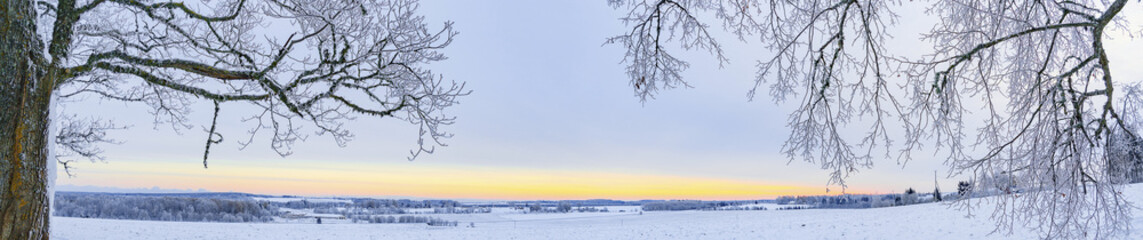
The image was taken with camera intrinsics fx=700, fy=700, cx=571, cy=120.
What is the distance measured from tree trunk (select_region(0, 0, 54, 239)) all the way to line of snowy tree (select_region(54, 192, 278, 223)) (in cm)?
4471

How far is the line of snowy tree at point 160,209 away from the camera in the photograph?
47.2m

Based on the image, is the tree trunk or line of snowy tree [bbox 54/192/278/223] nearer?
the tree trunk

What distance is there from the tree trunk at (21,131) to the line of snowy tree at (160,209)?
147ft

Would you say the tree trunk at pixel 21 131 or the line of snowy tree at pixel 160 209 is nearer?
the tree trunk at pixel 21 131

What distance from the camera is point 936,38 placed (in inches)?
225

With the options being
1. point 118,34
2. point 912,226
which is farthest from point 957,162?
point 912,226

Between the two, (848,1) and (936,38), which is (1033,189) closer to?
(936,38)

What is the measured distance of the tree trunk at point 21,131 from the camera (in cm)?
418

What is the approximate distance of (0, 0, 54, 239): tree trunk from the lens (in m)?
4.18

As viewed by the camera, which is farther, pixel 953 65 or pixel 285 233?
pixel 285 233

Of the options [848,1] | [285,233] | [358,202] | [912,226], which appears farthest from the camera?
[358,202]

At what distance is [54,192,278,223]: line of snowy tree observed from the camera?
4719 centimetres

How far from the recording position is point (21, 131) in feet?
14.0

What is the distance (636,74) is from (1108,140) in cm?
387
